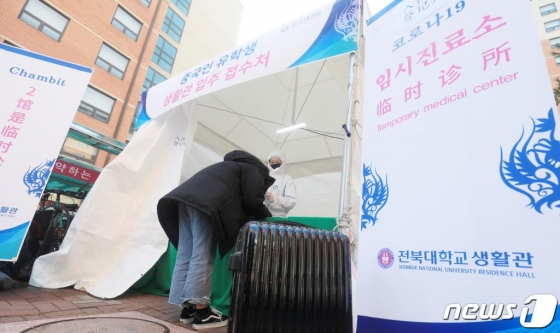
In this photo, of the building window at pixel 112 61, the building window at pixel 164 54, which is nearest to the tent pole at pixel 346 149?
the building window at pixel 112 61

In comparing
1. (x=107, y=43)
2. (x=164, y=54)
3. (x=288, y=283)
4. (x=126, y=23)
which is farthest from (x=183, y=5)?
(x=288, y=283)

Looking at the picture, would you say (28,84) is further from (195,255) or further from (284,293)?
(284,293)

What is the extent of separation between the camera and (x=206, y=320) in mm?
1665

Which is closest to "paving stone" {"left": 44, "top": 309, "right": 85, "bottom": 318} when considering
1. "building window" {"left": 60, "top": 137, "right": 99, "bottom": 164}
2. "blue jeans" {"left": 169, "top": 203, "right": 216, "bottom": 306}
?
"blue jeans" {"left": 169, "top": 203, "right": 216, "bottom": 306}

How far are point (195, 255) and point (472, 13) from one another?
2.10 metres

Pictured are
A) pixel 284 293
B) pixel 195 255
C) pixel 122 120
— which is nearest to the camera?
pixel 284 293

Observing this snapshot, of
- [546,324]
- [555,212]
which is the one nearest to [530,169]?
[555,212]

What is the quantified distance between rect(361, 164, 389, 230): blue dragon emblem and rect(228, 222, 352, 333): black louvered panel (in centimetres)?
29

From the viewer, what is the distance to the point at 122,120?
1085 centimetres

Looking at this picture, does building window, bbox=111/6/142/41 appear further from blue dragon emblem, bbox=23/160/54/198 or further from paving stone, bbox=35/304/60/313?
paving stone, bbox=35/304/60/313

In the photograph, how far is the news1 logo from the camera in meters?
0.83

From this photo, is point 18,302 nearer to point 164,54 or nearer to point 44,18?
point 44,18

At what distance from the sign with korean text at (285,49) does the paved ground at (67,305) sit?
6.14 feet

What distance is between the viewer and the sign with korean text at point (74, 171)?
195 inches
